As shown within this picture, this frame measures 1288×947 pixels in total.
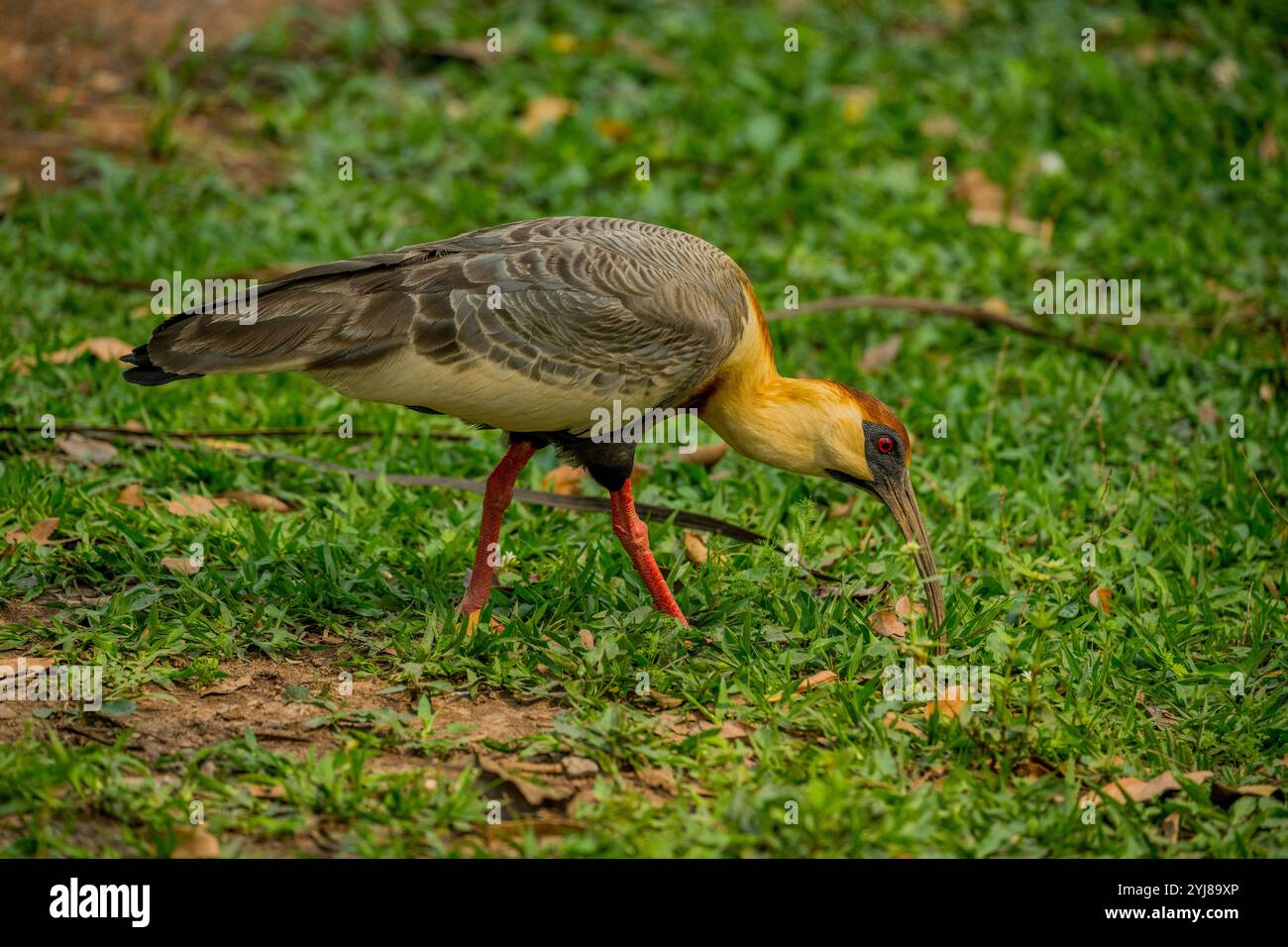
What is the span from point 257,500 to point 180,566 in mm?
628

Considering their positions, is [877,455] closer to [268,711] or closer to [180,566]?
[268,711]

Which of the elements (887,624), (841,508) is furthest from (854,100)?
(887,624)

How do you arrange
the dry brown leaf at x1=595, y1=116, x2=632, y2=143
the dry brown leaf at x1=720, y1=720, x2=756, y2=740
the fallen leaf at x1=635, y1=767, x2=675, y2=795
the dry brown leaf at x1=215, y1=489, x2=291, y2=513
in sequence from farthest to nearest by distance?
the dry brown leaf at x1=595, y1=116, x2=632, y2=143 < the dry brown leaf at x1=215, y1=489, x2=291, y2=513 < the dry brown leaf at x1=720, y1=720, x2=756, y2=740 < the fallen leaf at x1=635, y1=767, x2=675, y2=795

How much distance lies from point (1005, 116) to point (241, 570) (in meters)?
5.78

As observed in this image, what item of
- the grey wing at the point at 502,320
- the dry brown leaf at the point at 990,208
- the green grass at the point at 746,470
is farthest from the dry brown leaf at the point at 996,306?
the grey wing at the point at 502,320

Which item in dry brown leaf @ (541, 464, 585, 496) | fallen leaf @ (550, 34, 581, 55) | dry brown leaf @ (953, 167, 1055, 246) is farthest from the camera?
fallen leaf @ (550, 34, 581, 55)

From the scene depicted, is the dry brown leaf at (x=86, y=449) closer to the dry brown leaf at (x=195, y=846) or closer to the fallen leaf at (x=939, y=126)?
the dry brown leaf at (x=195, y=846)

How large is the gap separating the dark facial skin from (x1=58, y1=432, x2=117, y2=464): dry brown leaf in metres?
2.89

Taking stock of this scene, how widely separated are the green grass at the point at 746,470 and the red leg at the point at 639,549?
11 centimetres

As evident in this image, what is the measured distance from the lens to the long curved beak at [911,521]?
14.9 ft

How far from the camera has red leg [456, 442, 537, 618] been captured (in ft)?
15.4

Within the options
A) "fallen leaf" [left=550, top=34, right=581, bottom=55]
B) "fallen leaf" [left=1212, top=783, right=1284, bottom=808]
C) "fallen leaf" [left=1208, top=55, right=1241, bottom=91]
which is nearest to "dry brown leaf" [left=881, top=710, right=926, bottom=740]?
"fallen leaf" [left=1212, top=783, right=1284, bottom=808]

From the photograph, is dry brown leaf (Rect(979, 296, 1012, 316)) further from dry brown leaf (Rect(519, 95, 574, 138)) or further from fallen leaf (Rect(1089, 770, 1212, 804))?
fallen leaf (Rect(1089, 770, 1212, 804))

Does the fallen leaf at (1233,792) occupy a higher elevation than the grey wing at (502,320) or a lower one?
lower
